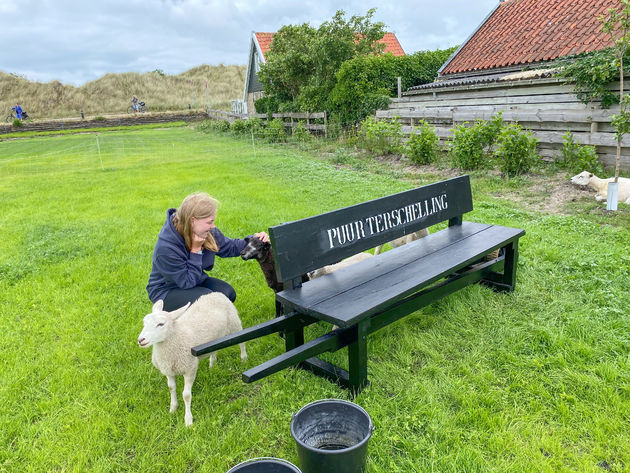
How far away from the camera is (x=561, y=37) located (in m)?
14.5

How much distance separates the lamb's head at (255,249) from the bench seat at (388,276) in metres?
0.84

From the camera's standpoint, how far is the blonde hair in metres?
3.57

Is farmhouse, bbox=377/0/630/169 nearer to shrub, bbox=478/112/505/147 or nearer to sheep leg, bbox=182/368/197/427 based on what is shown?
shrub, bbox=478/112/505/147

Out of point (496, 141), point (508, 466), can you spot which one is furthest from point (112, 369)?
point (496, 141)

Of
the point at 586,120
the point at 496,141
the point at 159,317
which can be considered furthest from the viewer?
the point at 496,141

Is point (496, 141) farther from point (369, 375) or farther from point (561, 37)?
point (369, 375)

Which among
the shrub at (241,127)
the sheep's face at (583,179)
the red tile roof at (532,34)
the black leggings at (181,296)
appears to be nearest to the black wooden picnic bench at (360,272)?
the black leggings at (181,296)

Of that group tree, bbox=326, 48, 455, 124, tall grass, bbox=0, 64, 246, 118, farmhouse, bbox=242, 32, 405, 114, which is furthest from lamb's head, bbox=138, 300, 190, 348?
tall grass, bbox=0, 64, 246, 118

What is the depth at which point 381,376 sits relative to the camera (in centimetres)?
340

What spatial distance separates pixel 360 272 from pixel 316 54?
1819 cm

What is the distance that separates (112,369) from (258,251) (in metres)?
1.59

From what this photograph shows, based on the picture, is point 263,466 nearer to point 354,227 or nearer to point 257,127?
point 354,227

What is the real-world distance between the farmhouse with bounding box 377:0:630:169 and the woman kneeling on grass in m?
8.80

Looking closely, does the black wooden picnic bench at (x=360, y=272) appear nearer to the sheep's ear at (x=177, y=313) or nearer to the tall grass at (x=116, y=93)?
the sheep's ear at (x=177, y=313)
